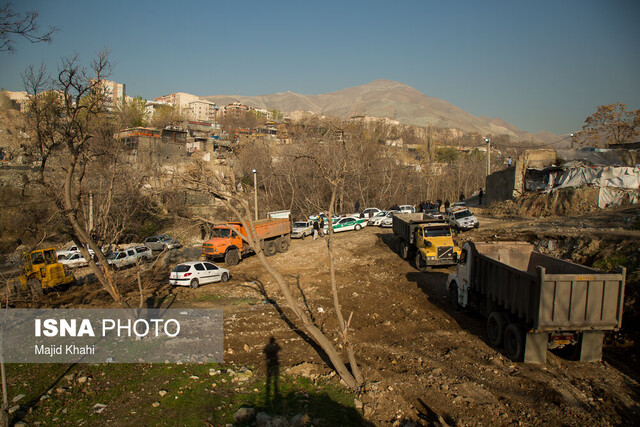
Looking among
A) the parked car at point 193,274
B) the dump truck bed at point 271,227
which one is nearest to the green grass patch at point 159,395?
the parked car at point 193,274

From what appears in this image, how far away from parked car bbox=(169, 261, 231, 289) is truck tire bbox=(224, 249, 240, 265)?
401 cm

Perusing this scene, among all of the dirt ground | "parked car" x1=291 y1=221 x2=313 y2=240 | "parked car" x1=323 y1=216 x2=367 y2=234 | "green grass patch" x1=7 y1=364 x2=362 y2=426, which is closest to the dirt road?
the dirt ground

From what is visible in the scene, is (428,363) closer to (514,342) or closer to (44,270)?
(514,342)

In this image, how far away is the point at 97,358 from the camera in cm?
962

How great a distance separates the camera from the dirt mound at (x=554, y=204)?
26734 millimetres

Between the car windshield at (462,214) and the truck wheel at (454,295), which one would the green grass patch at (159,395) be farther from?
A: the car windshield at (462,214)

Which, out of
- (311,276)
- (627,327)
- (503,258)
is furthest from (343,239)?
(627,327)

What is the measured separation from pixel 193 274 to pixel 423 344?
40.3ft

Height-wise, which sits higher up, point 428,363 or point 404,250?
point 428,363

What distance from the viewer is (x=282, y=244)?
28234 mm

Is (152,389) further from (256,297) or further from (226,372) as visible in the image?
(256,297)

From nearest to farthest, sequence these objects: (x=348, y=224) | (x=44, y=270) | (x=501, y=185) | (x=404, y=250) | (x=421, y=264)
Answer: (x=44, y=270)
(x=421, y=264)
(x=404, y=250)
(x=348, y=224)
(x=501, y=185)

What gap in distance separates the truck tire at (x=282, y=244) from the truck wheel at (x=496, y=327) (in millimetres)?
18669

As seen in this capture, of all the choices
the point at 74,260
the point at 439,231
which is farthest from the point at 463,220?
the point at 74,260
